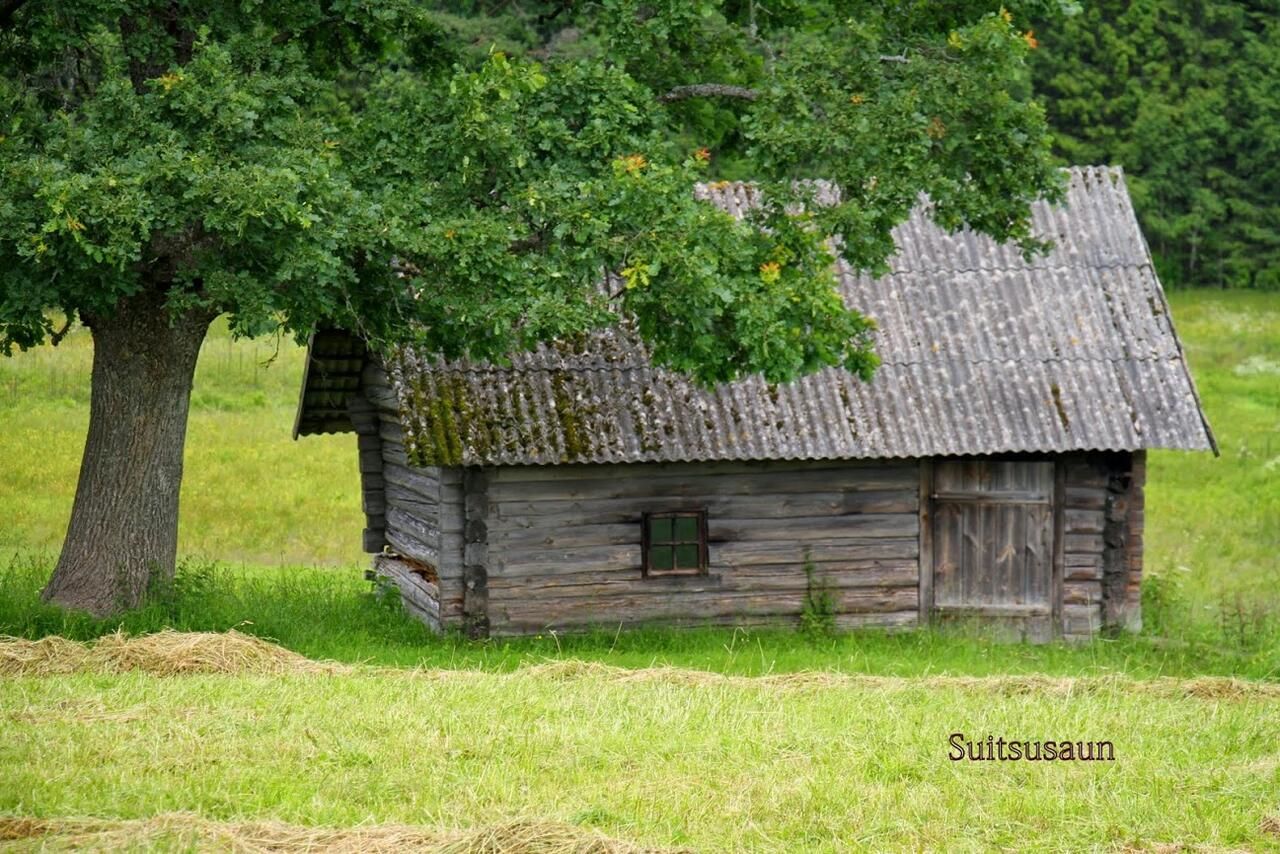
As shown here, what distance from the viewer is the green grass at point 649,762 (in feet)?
25.4

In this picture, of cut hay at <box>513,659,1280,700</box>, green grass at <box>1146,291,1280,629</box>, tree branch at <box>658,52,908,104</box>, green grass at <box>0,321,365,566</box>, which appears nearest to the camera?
cut hay at <box>513,659,1280,700</box>

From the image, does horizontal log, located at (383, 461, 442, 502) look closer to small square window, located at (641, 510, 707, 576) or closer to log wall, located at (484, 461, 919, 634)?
log wall, located at (484, 461, 919, 634)

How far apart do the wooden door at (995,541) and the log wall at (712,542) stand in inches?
14.3

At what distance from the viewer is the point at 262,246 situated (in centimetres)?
1296

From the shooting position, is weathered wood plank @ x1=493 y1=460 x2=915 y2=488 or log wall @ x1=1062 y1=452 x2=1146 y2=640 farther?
log wall @ x1=1062 y1=452 x2=1146 y2=640

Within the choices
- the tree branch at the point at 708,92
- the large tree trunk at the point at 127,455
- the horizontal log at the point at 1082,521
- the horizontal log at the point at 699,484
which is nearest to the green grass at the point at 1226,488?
the horizontal log at the point at 1082,521

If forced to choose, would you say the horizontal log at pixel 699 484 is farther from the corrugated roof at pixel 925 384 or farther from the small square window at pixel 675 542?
the corrugated roof at pixel 925 384

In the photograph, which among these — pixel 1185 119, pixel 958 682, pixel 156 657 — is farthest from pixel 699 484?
pixel 1185 119

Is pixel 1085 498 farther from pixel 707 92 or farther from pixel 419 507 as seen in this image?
pixel 419 507

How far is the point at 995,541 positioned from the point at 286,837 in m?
11.5

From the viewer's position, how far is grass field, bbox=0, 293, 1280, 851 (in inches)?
306

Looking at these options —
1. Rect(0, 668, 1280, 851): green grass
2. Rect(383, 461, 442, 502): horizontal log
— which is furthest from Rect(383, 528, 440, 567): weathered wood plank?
Rect(0, 668, 1280, 851): green grass

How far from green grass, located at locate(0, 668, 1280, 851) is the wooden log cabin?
4807 mm

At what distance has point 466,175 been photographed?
13.7m
